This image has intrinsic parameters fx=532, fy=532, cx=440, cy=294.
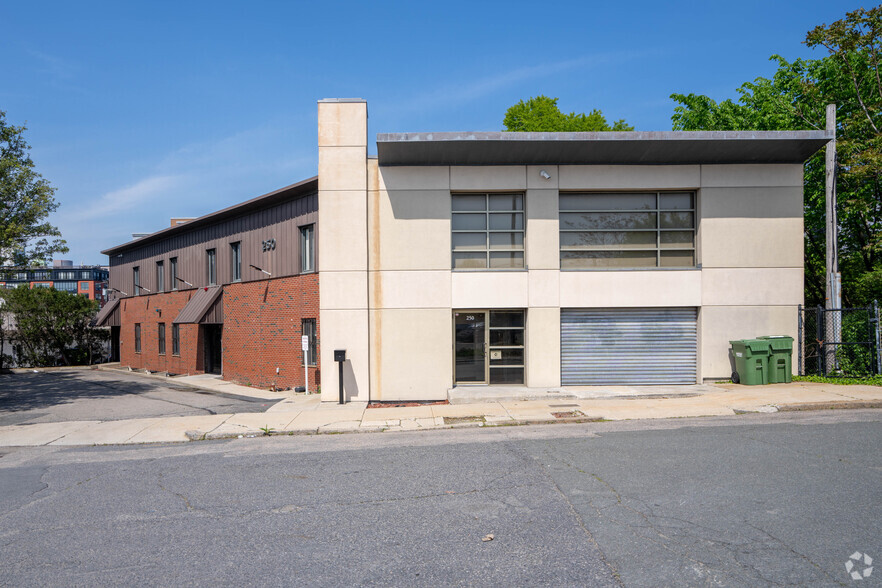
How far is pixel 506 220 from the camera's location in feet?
46.1

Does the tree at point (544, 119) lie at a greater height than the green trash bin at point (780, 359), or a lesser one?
greater

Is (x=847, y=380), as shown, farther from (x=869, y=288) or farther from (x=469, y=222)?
(x=469, y=222)

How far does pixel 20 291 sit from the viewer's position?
1268 inches

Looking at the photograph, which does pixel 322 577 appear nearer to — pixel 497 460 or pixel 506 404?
pixel 497 460

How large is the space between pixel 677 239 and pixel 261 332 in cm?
1391

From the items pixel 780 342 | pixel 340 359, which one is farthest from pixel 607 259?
pixel 340 359

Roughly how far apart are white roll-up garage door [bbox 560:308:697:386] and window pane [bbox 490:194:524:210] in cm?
304

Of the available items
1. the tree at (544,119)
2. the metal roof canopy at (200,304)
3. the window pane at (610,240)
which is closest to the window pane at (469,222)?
the window pane at (610,240)

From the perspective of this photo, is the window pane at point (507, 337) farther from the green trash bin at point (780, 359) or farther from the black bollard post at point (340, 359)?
the green trash bin at point (780, 359)

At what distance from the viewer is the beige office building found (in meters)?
13.6

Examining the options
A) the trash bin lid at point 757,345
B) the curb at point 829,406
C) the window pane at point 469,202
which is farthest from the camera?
the window pane at point 469,202

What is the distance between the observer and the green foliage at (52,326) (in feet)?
106

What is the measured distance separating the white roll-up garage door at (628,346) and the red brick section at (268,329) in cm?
746

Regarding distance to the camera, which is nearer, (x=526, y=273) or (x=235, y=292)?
(x=526, y=273)
